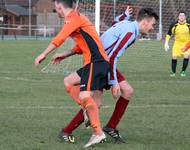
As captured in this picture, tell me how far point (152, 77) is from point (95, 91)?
10419mm

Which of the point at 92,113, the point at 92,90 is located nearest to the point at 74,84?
the point at 92,90

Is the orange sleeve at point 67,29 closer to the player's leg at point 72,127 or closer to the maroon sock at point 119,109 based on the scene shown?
the player's leg at point 72,127

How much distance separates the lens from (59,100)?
12.0 metres

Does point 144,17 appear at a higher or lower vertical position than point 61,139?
higher

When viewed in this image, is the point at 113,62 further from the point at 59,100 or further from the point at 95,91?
the point at 59,100

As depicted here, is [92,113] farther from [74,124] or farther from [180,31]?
[180,31]

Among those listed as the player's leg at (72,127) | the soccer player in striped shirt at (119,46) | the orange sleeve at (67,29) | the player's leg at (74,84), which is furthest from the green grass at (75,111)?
the orange sleeve at (67,29)

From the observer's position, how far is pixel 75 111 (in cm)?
1046

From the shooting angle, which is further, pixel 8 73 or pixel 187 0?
pixel 187 0

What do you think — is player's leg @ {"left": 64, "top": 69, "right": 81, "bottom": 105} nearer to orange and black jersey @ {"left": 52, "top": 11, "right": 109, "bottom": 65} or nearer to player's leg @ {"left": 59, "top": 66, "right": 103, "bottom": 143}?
player's leg @ {"left": 59, "top": 66, "right": 103, "bottom": 143}

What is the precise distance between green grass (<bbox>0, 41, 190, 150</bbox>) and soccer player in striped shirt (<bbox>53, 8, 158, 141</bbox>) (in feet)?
0.73

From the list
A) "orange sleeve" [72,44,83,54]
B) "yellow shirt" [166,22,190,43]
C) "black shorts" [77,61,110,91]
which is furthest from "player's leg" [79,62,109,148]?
"yellow shirt" [166,22,190,43]

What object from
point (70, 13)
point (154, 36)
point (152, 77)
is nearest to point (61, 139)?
point (70, 13)

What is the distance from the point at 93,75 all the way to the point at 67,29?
626 mm
